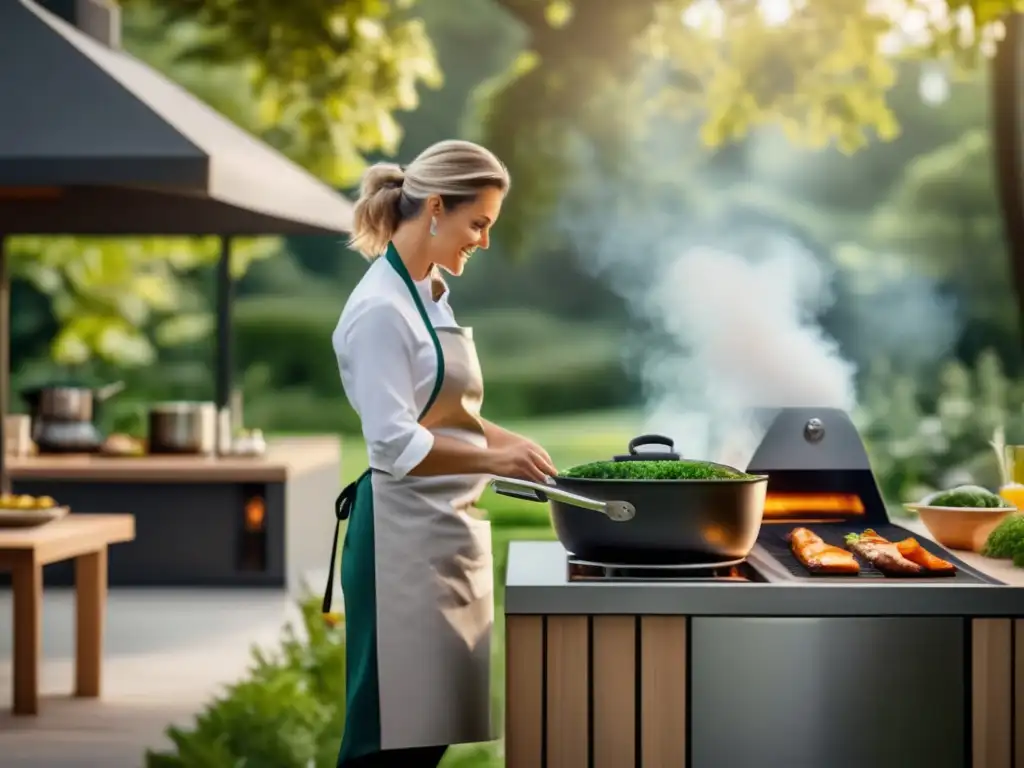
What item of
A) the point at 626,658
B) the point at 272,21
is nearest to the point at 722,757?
the point at 626,658

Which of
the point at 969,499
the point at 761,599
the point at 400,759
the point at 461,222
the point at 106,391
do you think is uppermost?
the point at 461,222

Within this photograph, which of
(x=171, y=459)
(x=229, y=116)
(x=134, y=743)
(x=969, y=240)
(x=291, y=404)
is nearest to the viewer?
(x=134, y=743)

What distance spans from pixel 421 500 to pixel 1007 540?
1.01 meters

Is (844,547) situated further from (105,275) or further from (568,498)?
(105,275)

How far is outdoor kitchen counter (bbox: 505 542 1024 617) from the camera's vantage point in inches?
89.7

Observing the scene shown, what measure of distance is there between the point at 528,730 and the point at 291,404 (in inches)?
755

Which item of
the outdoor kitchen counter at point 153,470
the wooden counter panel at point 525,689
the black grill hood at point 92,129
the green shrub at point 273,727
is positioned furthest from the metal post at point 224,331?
the wooden counter panel at point 525,689

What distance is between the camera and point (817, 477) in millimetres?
2969

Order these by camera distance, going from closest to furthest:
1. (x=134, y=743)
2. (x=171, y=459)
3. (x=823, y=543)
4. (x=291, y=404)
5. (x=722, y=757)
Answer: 1. (x=722, y=757)
2. (x=823, y=543)
3. (x=134, y=743)
4. (x=171, y=459)
5. (x=291, y=404)

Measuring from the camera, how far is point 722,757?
230 cm

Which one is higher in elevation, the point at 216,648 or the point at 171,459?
the point at 171,459

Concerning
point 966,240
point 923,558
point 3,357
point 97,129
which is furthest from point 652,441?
point 966,240

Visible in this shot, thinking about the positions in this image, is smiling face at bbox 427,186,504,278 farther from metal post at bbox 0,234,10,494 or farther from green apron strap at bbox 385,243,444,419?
metal post at bbox 0,234,10,494

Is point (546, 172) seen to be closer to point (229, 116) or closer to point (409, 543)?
point (229, 116)
